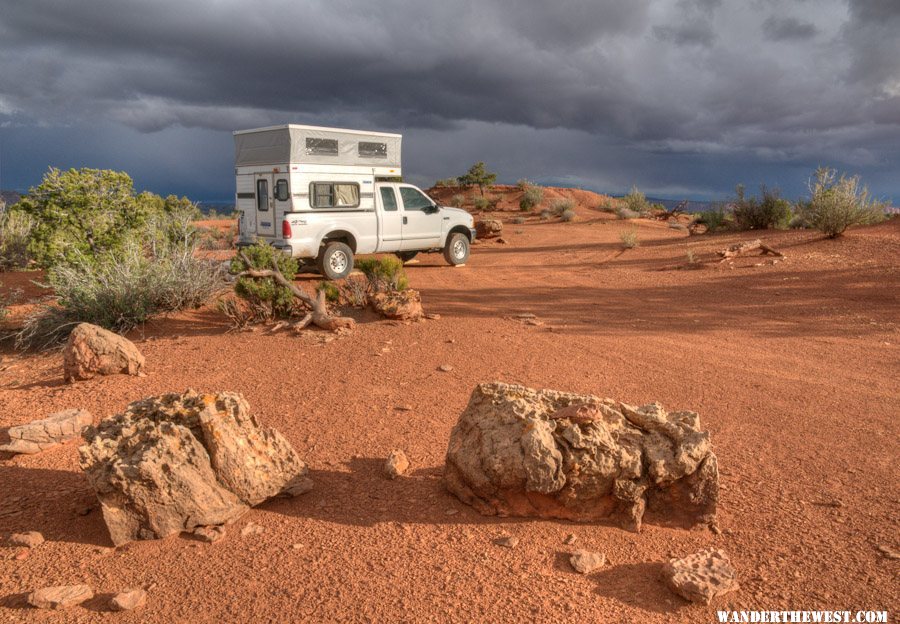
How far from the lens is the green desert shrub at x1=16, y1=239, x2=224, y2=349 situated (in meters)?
8.70

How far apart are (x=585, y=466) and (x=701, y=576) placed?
0.83m

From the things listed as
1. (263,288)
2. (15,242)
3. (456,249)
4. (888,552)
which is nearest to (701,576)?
(888,552)

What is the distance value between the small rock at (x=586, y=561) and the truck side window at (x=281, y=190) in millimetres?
10689

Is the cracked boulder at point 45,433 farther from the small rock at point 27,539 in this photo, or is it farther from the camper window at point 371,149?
the camper window at point 371,149

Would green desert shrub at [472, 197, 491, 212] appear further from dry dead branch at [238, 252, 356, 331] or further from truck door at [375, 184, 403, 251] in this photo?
dry dead branch at [238, 252, 356, 331]

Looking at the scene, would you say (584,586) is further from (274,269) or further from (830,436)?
(274,269)

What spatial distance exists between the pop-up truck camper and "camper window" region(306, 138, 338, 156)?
0.06 feet

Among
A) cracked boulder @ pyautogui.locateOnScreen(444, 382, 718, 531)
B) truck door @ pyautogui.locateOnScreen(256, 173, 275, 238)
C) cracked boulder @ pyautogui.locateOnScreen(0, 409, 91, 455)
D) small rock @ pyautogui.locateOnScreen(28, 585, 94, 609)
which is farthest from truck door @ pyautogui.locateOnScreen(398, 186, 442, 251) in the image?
small rock @ pyautogui.locateOnScreen(28, 585, 94, 609)

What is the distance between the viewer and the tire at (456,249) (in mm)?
15944

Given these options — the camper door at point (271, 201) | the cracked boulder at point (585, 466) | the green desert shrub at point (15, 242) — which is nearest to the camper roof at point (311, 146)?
the camper door at point (271, 201)

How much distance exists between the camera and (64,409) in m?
5.96

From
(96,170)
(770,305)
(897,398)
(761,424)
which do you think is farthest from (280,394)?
(770,305)

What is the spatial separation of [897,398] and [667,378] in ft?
6.73

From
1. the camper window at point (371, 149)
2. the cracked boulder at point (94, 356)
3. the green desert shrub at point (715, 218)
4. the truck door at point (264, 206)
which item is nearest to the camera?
the cracked boulder at point (94, 356)
